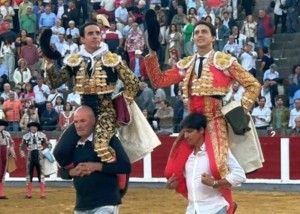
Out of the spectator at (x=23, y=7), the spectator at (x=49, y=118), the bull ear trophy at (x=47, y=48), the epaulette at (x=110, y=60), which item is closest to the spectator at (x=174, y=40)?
the spectator at (x=49, y=118)

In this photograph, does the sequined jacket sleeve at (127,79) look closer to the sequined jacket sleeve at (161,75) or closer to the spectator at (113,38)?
the sequined jacket sleeve at (161,75)

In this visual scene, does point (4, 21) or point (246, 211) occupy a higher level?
point (4, 21)

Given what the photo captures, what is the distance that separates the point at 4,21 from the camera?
26.4m

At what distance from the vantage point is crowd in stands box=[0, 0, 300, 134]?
21.4m

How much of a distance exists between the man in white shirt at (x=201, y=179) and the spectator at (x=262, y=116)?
11627 mm

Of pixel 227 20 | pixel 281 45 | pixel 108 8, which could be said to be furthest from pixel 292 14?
pixel 108 8

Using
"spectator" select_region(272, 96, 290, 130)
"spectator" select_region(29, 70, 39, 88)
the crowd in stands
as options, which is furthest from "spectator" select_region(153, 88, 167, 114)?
"spectator" select_region(29, 70, 39, 88)

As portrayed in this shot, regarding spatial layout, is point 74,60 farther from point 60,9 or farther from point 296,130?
point 60,9

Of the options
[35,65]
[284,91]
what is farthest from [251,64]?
[35,65]

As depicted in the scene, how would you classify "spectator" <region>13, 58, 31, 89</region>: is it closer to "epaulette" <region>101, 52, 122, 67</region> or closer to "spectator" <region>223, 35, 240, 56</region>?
"spectator" <region>223, 35, 240, 56</region>

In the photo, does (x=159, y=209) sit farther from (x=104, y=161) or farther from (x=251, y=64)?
(x=104, y=161)

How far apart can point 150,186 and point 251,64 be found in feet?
11.4

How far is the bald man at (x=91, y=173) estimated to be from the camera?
27.8 feet

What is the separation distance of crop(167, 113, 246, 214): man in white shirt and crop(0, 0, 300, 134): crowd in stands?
436 inches
